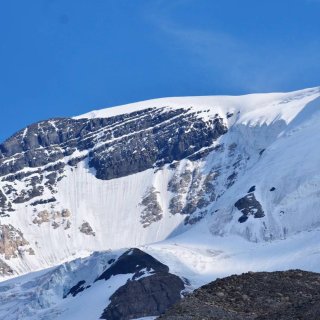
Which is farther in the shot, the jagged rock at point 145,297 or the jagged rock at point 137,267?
the jagged rock at point 137,267

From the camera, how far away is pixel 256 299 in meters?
33.6

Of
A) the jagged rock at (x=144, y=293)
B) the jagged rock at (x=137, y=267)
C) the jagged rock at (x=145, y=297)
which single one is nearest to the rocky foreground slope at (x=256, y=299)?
the jagged rock at (x=145, y=297)

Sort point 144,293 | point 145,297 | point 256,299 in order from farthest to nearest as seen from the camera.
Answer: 1. point 144,293
2. point 145,297
3. point 256,299

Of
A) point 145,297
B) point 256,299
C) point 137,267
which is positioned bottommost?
point 145,297

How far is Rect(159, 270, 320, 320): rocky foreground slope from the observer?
102 ft

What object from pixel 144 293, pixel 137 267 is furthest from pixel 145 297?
pixel 137 267

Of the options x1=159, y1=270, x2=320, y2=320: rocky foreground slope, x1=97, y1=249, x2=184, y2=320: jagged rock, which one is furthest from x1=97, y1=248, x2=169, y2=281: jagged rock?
x1=159, y1=270, x2=320, y2=320: rocky foreground slope

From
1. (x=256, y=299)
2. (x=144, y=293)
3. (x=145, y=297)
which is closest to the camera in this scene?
(x=256, y=299)

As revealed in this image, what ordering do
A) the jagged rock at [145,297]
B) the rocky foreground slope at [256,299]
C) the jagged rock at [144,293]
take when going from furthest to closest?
the jagged rock at [144,293] → the jagged rock at [145,297] → the rocky foreground slope at [256,299]

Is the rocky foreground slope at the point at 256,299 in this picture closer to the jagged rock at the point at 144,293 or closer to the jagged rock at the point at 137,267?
the jagged rock at the point at 144,293

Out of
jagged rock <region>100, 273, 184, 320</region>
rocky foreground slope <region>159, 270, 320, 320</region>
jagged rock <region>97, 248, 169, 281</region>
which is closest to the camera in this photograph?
rocky foreground slope <region>159, 270, 320, 320</region>

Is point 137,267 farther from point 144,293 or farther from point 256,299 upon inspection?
point 256,299

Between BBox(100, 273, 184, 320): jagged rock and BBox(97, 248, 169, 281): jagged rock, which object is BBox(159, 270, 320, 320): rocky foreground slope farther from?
BBox(97, 248, 169, 281): jagged rock

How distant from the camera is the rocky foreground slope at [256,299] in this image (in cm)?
3094
